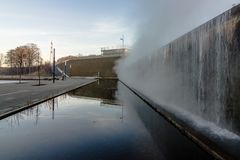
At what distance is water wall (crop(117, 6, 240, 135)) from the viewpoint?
461 inches

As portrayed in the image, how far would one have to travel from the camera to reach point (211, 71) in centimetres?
1432

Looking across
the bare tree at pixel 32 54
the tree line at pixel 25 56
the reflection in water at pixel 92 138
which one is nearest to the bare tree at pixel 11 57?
the tree line at pixel 25 56

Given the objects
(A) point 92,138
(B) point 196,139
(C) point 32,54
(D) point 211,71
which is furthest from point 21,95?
(C) point 32,54

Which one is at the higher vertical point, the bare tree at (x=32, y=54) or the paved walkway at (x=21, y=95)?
the bare tree at (x=32, y=54)

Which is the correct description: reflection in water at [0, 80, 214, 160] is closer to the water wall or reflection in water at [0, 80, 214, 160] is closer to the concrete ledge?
the concrete ledge

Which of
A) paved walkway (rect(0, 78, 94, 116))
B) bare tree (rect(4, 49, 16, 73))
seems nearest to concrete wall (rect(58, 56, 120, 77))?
bare tree (rect(4, 49, 16, 73))

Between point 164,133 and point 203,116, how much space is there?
154 inches

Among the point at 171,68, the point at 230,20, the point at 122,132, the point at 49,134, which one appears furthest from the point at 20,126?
the point at 171,68

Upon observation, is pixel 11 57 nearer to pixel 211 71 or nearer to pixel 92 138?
pixel 211 71

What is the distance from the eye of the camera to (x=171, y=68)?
23875 mm

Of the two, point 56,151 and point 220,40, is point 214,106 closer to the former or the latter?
point 220,40

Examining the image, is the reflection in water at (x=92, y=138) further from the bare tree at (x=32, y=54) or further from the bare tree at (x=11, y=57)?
the bare tree at (x=11, y=57)

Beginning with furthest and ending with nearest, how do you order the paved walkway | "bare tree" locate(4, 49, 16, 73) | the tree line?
"bare tree" locate(4, 49, 16, 73) → the tree line → the paved walkway

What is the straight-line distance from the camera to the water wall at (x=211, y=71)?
38.4 ft
